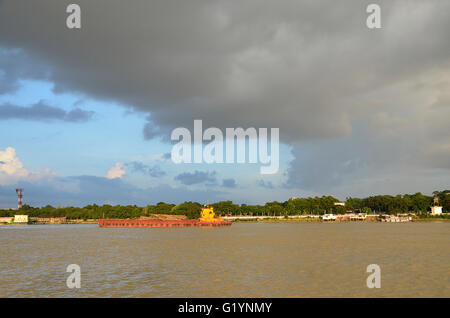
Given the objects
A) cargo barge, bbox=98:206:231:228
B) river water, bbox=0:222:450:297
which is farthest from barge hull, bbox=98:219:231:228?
river water, bbox=0:222:450:297

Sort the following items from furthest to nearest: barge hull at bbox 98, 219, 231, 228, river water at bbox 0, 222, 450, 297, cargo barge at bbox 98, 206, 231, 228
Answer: barge hull at bbox 98, 219, 231, 228
cargo barge at bbox 98, 206, 231, 228
river water at bbox 0, 222, 450, 297

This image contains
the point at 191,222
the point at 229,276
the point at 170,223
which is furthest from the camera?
the point at 170,223

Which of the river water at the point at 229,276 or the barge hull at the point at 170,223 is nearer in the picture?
the river water at the point at 229,276

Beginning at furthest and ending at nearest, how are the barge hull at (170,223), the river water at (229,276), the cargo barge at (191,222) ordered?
the barge hull at (170,223) → the cargo barge at (191,222) → the river water at (229,276)

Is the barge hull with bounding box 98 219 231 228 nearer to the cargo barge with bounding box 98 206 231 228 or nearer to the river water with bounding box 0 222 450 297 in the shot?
the cargo barge with bounding box 98 206 231 228

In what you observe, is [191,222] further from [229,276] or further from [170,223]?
[229,276]

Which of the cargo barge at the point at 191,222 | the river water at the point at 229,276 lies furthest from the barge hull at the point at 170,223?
the river water at the point at 229,276

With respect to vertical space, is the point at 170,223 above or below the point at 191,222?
below

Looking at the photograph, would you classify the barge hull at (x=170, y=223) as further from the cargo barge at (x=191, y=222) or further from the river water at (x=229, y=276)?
the river water at (x=229, y=276)

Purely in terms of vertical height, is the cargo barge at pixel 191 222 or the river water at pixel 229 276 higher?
the river water at pixel 229 276

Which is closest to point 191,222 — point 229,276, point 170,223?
point 170,223
